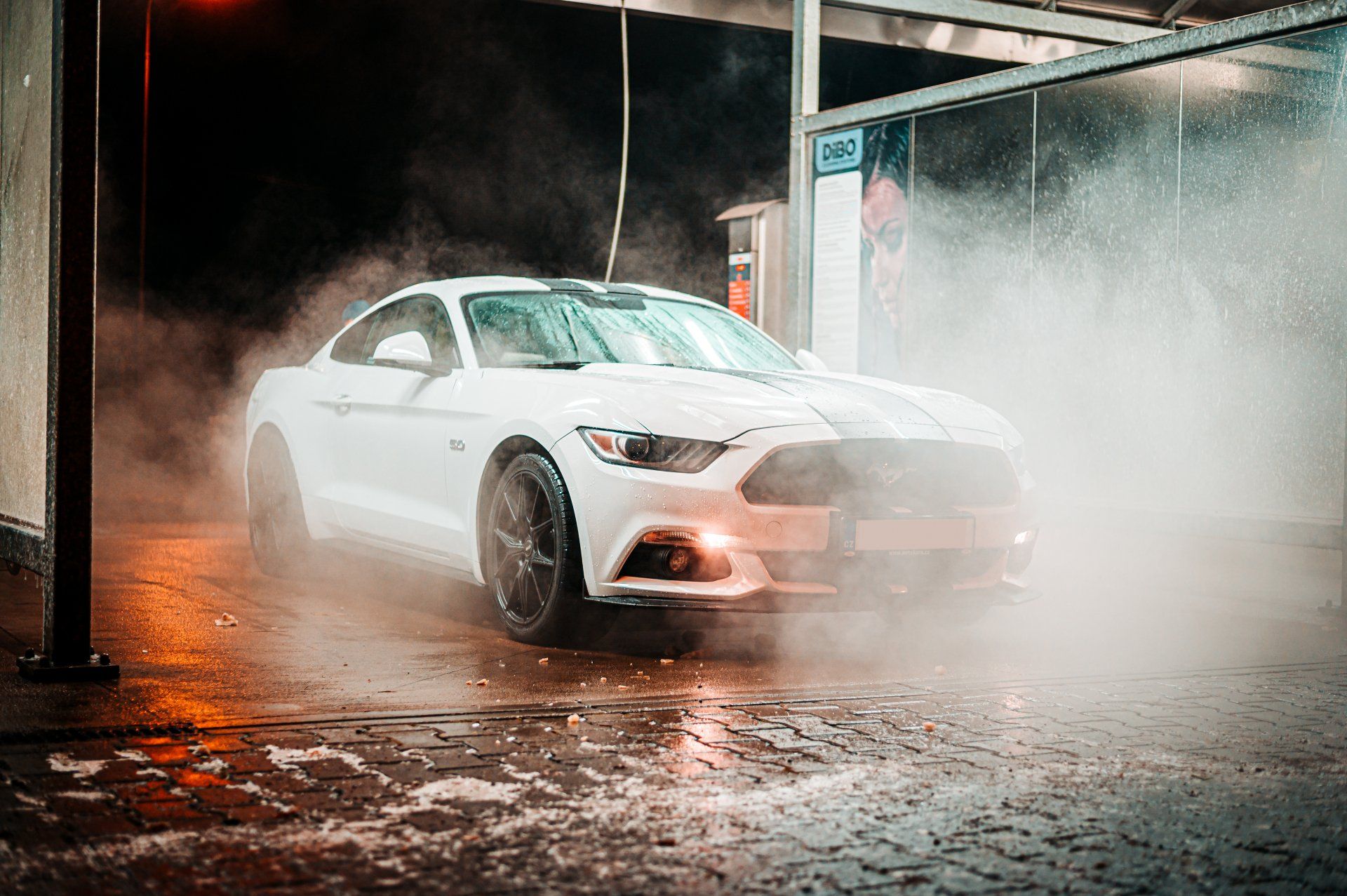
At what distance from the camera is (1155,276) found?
901cm

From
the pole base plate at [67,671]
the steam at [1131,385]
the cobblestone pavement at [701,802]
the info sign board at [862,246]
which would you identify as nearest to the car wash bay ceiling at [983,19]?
the info sign board at [862,246]

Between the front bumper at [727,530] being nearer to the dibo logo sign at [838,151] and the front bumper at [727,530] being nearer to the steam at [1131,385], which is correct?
the steam at [1131,385]

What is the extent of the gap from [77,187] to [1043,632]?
4359 millimetres

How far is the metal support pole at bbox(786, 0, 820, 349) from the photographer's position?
11109mm

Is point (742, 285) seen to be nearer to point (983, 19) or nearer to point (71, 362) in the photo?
point (983, 19)

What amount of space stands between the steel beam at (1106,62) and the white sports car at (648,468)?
3053mm

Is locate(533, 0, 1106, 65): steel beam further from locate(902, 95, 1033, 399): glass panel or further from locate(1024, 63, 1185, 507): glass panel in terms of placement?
locate(1024, 63, 1185, 507): glass panel

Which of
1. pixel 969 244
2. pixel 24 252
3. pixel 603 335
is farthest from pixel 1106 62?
pixel 24 252

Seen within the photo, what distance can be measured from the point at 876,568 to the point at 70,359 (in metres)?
2.92

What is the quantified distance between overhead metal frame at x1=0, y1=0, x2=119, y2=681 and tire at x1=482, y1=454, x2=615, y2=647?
5.12 feet

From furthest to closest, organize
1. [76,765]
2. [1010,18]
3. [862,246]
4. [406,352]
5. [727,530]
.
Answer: [1010,18] → [862,246] → [406,352] → [727,530] → [76,765]

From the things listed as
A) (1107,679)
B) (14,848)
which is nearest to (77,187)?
(14,848)

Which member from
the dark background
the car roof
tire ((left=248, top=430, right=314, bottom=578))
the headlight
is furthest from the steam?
the dark background

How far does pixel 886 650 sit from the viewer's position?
6320 mm
